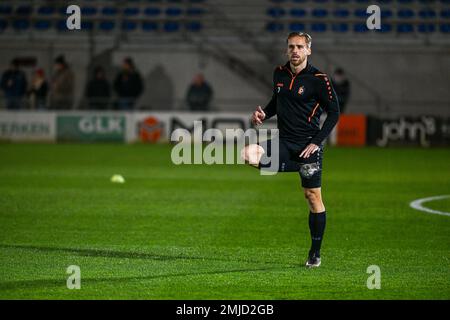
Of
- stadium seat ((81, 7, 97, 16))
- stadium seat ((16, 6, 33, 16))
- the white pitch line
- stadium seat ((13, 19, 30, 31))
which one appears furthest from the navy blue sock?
stadium seat ((16, 6, 33, 16))

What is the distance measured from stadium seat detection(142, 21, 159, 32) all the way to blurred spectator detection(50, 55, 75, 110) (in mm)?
3492

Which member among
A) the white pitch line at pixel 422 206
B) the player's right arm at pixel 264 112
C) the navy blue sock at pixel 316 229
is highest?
the player's right arm at pixel 264 112

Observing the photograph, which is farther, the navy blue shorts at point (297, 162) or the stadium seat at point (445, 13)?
the stadium seat at point (445, 13)

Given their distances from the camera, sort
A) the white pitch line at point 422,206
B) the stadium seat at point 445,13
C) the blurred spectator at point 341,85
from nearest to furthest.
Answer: the white pitch line at point 422,206 < the blurred spectator at point 341,85 < the stadium seat at point 445,13

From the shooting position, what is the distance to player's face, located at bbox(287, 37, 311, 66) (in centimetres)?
834

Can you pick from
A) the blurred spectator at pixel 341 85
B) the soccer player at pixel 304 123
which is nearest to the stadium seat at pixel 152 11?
the blurred spectator at pixel 341 85

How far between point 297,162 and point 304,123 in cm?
39

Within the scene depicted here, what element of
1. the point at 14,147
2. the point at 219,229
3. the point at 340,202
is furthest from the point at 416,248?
the point at 14,147

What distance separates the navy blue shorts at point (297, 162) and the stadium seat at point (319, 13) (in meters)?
23.1

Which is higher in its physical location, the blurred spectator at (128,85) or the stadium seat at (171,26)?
the stadium seat at (171,26)

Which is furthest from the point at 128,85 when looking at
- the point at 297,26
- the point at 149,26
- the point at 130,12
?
the point at 297,26

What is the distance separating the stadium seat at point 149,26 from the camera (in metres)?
31.0

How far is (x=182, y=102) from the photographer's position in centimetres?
2983

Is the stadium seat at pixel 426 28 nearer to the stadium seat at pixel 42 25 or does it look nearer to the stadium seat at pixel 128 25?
the stadium seat at pixel 128 25
